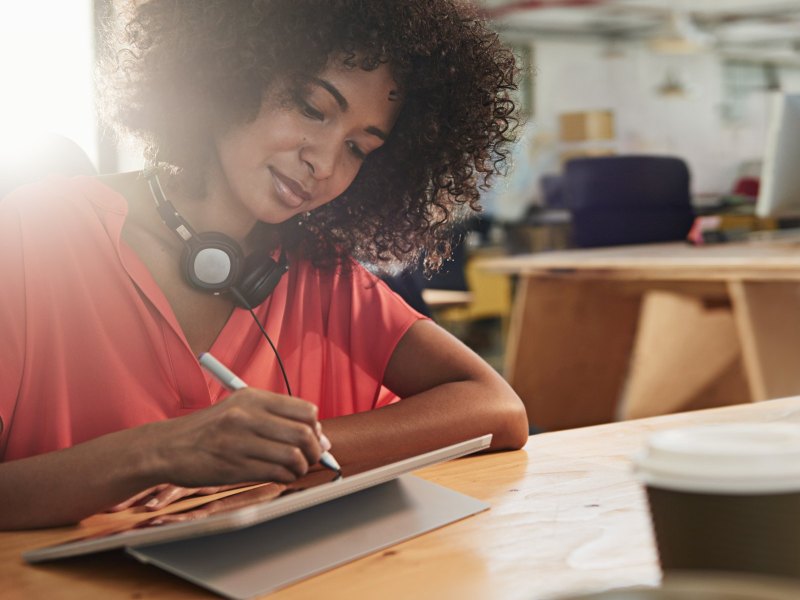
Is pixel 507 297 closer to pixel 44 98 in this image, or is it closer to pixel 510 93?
pixel 44 98

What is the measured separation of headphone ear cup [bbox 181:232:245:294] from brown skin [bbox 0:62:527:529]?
0.13 ft

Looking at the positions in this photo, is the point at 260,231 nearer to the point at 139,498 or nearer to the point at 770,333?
the point at 139,498

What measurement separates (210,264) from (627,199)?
2.94 meters

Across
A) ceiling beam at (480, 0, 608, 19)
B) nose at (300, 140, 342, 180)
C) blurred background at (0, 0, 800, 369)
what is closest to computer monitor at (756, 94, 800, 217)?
nose at (300, 140, 342, 180)

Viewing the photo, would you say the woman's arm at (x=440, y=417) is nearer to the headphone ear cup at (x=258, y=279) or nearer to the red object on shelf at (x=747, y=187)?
the headphone ear cup at (x=258, y=279)

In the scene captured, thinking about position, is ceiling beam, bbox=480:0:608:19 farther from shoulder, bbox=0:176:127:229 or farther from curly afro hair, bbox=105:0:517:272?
shoulder, bbox=0:176:127:229

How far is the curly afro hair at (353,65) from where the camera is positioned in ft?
4.01

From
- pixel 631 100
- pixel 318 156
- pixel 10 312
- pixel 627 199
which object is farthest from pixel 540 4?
pixel 10 312

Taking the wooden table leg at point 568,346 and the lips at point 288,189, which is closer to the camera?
the lips at point 288,189

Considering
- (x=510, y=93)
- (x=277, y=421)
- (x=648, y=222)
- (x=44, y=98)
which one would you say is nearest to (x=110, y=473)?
(x=277, y=421)

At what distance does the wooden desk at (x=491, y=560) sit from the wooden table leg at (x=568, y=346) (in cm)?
260

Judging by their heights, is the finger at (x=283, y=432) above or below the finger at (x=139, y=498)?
above

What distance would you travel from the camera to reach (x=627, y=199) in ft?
12.6

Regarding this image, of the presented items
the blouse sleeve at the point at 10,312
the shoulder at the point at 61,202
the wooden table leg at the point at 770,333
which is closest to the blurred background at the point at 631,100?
the wooden table leg at the point at 770,333
